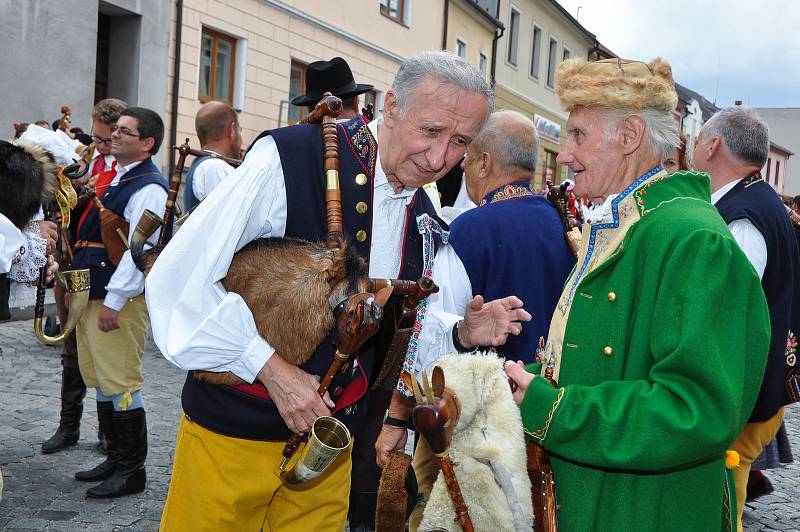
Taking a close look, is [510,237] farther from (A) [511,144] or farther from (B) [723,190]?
(B) [723,190]

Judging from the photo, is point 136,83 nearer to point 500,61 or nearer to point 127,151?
point 127,151

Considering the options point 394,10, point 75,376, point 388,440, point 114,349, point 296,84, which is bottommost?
point 75,376

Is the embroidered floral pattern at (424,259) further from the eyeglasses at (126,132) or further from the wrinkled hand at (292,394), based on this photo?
the eyeglasses at (126,132)

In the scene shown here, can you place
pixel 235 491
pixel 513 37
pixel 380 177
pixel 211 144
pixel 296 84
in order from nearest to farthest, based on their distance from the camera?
pixel 235 491 → pixel 380 177 → pixel 211 144 → pixel 296 84 → pixel 513 37

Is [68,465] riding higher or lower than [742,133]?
lower

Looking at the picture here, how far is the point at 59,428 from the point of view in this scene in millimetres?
5156

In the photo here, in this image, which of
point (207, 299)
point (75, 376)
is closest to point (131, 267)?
point (75, 376)

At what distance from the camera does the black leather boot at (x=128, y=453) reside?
4426mm

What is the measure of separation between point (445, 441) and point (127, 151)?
360cm

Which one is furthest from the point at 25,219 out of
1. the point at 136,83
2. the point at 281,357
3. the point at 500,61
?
the point at 500,61

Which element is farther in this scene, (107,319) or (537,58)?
(537,58)

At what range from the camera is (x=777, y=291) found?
3777mm

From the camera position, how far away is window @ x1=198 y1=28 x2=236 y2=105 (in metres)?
13.7

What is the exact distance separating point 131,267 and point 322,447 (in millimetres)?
2840
